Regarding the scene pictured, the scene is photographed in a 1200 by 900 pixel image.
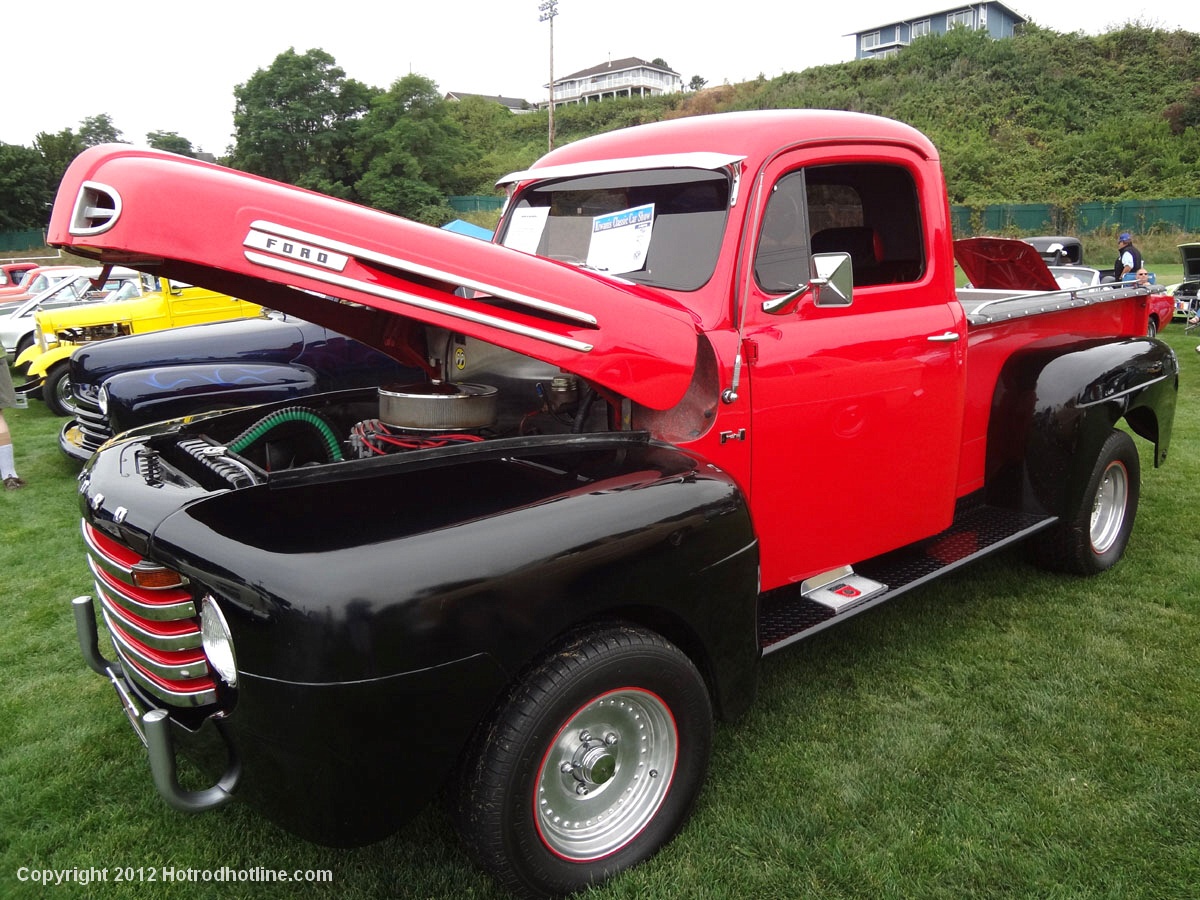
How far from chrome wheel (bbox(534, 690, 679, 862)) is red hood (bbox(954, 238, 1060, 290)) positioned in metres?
3.99

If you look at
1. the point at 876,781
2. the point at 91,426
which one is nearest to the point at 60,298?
the point at 91,426

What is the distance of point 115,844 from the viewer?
8.40ft

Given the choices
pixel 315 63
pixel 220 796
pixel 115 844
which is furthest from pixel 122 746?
pixel 315 63

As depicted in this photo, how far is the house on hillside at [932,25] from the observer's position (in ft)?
219

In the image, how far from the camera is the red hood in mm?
5090

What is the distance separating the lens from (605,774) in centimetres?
229

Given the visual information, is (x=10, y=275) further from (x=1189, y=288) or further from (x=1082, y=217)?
(x=1082, y=217)

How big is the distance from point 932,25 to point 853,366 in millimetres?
82700

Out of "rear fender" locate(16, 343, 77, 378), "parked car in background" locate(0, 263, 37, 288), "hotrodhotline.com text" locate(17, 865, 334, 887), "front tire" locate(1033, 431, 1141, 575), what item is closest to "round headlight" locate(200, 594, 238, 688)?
"hotrodhotline.com text" locate(17, 865, 334, 887)

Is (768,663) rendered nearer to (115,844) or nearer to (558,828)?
(558,828)

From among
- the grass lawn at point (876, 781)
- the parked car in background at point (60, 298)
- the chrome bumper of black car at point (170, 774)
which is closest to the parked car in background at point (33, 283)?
the parked car in background at point (60, 298)

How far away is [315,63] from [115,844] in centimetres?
5636

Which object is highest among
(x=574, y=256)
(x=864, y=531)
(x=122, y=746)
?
(x=574, y=256)

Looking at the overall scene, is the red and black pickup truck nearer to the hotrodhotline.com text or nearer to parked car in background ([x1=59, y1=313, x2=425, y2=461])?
the hotrodhotline.com text
